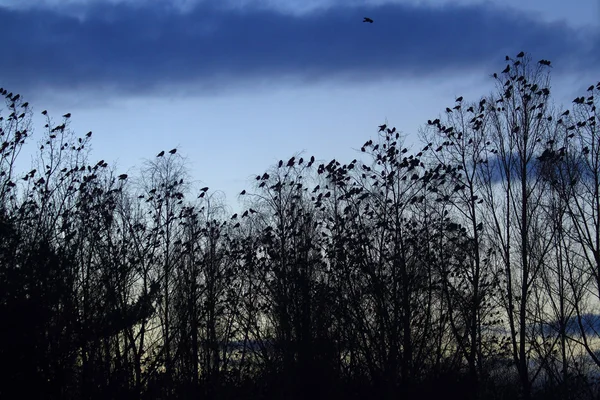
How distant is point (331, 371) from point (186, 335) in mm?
5295

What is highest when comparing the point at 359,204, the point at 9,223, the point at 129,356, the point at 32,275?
the point at 359,204

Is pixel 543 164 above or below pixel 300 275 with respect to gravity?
above

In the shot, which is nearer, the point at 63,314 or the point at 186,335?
the point at 63,314

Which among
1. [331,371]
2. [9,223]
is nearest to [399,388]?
[331,371]

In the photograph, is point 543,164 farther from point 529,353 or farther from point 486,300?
point 529,353

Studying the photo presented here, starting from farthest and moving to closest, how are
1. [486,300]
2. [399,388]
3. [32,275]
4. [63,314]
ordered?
[486,300]
[399,388]
[63,314]
[32,275]

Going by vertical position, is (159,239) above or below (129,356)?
above

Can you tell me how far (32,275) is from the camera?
606 inches

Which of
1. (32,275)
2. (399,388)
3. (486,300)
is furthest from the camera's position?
(486,300)

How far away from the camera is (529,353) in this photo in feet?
81.5

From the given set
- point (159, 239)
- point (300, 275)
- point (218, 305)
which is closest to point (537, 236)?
point (300, 275)

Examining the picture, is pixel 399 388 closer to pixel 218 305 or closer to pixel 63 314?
pixel 218 305

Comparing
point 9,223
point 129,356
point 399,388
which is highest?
point 9,223

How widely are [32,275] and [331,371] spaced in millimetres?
10902
